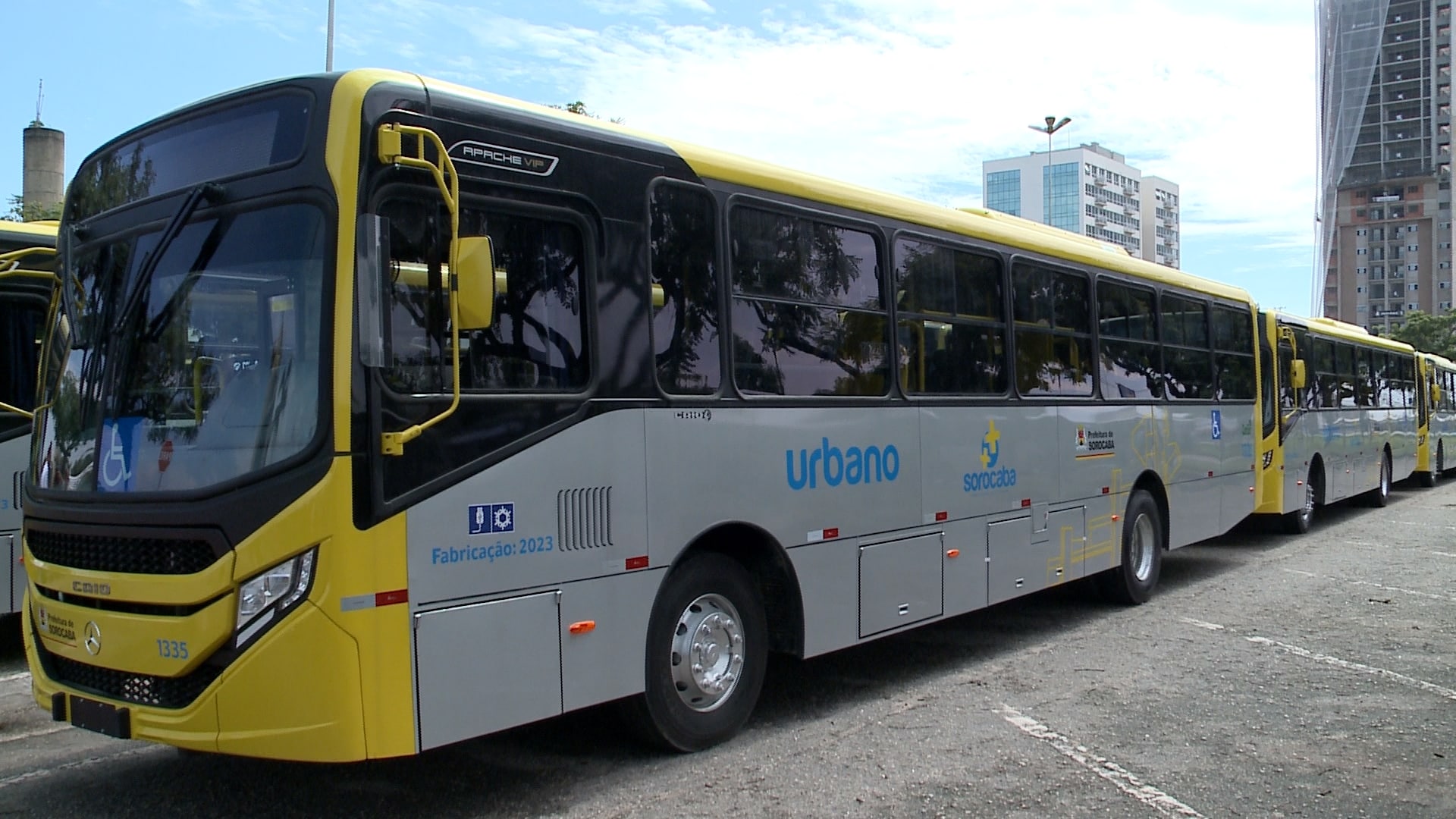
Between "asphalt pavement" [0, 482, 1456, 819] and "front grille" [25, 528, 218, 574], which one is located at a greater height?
"front grille" [25, 528, 218, 574]

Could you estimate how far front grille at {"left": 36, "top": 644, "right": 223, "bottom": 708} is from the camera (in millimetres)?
4543

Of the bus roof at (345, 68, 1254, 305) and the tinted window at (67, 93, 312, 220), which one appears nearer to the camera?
the tinted window at (67, 93, 312, 220)

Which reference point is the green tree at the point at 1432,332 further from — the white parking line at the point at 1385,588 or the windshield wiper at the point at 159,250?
the windshield wiper at the point at 159,250

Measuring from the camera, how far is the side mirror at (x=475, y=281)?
4.50 metres

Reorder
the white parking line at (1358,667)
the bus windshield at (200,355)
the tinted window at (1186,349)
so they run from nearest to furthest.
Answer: the bus windshield at (200,355), the white parking line at (1358,667), the tinted window at (1186,349)

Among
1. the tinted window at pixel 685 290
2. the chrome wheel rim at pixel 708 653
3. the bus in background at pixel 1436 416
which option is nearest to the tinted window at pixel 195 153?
the tinted window at pixel 685 290

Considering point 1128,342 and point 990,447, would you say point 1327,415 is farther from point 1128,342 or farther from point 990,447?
point 990,447

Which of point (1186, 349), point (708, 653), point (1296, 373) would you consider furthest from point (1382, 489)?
point (708, 653)

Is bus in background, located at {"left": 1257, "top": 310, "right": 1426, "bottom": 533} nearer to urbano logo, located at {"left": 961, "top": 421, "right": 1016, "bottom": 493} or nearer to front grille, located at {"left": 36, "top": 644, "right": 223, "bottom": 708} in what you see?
urbano logo, located at {"left": 961, "top": 421, "right": 1016, "bottom": 493}

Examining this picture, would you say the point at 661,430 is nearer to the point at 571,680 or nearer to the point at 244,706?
the point at 571,680

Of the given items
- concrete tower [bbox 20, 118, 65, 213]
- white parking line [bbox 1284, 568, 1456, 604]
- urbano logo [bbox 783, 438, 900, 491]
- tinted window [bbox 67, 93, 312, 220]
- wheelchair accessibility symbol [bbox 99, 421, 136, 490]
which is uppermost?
concrete tower [bbox 20, 118, 65, 213]

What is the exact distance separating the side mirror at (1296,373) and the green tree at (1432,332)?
7328cm

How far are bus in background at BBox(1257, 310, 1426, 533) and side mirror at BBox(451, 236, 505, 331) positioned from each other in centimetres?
1173

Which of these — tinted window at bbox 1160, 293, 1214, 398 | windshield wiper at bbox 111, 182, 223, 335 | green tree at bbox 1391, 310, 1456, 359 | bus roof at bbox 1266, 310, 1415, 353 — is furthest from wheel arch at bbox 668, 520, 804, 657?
green tree at bbox 1391, 310, 1456, 359
